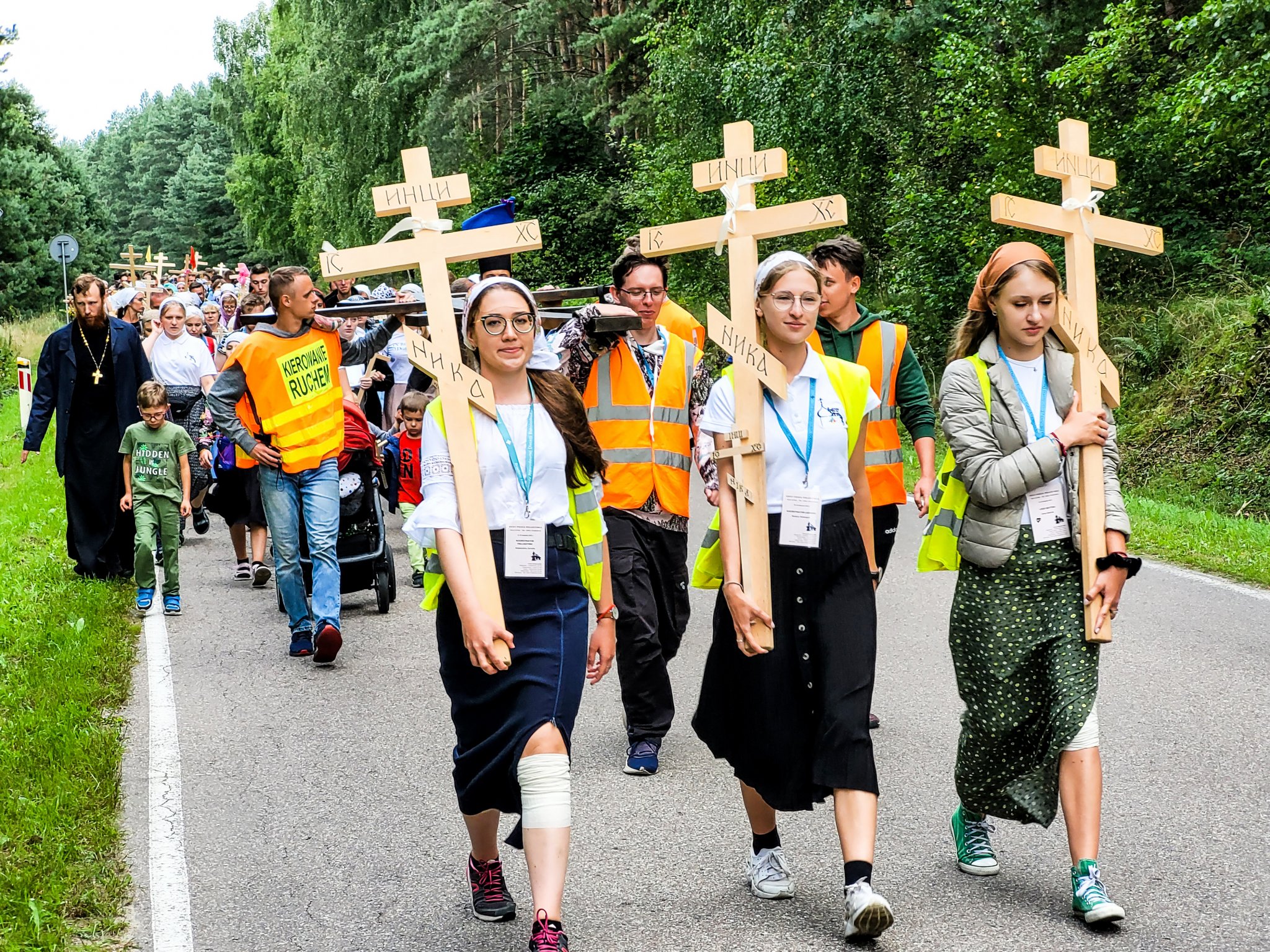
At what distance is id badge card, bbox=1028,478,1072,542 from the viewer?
479 centimetres

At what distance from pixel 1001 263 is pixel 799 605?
4.11ft

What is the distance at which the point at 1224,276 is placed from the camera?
17.9 metres

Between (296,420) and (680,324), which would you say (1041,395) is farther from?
(296,420)

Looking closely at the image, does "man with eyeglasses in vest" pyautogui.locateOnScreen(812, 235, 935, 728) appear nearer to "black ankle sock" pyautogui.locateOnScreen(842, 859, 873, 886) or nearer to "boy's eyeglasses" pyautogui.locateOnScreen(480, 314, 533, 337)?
"black ankle sock" pyautogui.locateOnScreen(842, 859, 873, 886)

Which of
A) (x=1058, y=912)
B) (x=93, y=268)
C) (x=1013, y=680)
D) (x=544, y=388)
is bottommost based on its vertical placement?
(x=1058, y=912)

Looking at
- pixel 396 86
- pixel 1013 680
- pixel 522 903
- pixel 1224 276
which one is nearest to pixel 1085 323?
pixel 1013 680

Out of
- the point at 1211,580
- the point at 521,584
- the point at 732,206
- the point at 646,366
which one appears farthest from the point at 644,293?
the point at 1211,580

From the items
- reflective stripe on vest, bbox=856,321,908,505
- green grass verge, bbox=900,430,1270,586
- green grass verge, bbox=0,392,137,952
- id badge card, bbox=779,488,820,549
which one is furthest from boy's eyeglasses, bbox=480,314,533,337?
green grass verge, bbox=900,430,1270,586

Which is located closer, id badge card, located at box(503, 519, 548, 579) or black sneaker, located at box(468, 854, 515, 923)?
id badge card, located at box(503, 519, 548, 579)

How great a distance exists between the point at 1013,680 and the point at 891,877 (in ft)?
2.54

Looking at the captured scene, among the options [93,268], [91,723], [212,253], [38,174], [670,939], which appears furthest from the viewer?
[212,253]

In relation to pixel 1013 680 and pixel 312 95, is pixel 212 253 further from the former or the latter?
pixel 1013 680

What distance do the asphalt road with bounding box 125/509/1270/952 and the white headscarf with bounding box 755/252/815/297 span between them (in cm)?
194

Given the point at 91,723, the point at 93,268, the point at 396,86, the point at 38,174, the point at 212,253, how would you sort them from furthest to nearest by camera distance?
1. the point at 212,253
2. the point at 93,268
3. the point at 38,174
4. the point at 396,86
5. the point at 91,723
